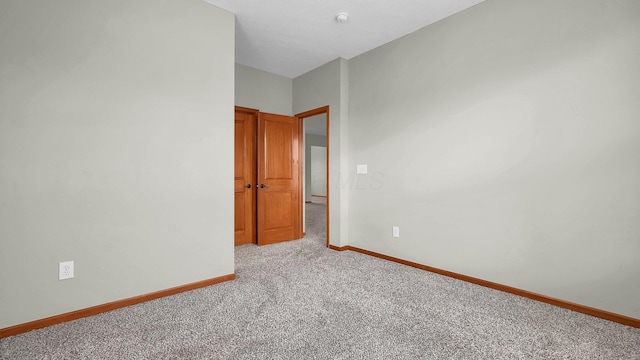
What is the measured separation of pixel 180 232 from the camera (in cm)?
246

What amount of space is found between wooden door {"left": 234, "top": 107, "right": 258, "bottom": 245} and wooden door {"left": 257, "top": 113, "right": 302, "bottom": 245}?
0.57ft

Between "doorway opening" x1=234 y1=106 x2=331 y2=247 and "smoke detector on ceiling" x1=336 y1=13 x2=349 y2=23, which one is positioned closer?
"smoke detector on ceiling" x1=336 y1=13 x2=349 y2=23

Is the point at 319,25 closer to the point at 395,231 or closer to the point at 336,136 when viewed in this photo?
the point at 336,136

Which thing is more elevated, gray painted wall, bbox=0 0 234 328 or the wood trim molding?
the wood trim molding

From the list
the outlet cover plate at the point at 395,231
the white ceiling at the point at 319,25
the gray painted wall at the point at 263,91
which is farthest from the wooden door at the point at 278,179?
the outlet cover plate at the point at 395,231

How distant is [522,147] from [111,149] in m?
3.38

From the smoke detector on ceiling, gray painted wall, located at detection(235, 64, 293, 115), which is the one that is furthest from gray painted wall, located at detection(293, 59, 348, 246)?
the smoke detector on ceiling

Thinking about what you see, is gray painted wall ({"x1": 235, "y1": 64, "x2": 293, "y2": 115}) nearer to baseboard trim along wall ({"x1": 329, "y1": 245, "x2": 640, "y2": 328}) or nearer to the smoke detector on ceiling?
the smoke detector on ceiling

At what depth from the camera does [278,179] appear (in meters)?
4.35

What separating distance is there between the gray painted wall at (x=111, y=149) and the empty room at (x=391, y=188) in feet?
0.04

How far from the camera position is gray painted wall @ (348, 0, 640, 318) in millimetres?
1926

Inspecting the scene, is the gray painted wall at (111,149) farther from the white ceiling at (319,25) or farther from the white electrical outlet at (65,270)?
the white ceiling at (319,25)

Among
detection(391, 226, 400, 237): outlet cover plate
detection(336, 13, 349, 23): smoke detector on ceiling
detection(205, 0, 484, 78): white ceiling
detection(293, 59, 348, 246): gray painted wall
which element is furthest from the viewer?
detection(293, 59, 348, 246): gray painted wall

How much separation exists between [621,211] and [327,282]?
2.33 metres
